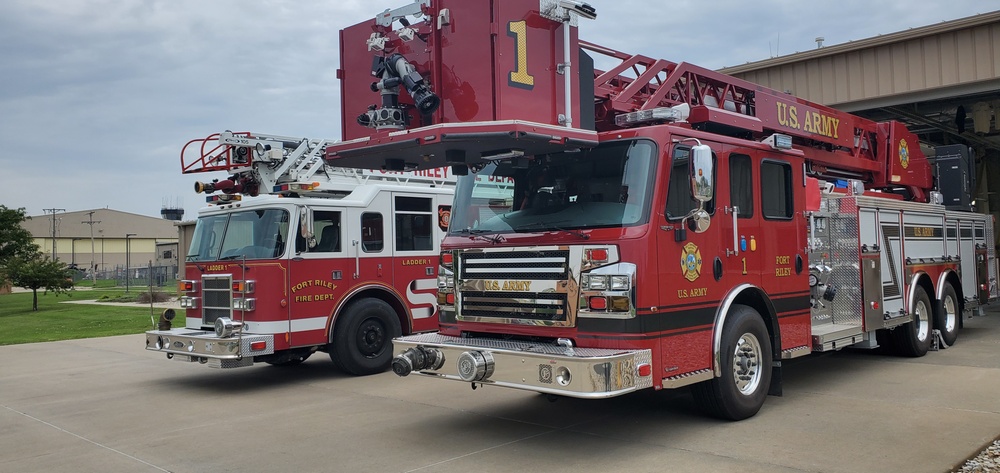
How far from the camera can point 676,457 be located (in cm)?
566

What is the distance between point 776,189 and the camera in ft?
24.4

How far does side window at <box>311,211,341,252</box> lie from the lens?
9.95 metres

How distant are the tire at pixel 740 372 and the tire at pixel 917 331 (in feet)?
13.2

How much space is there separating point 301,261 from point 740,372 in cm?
557

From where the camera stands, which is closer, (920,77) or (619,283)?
(619,283)

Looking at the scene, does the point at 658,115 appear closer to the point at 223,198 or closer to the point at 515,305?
the point at 515,305

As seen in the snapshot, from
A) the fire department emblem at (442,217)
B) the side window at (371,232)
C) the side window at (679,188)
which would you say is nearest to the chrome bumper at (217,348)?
the side window at (371,232)

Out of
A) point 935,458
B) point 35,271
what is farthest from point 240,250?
point 35,271

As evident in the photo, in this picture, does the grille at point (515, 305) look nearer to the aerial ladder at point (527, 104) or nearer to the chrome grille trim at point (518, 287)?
the chrome grille trim at point (518, 287)

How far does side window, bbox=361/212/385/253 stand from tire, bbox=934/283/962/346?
7.75 metres

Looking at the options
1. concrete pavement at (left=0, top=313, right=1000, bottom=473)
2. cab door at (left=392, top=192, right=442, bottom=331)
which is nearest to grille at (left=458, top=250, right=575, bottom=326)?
concrete pavement at (left=0, top=313, right=1000, bottom=473)

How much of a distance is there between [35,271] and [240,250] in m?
20.6

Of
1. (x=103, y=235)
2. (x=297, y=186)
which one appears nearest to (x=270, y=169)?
(x=297, y=186)

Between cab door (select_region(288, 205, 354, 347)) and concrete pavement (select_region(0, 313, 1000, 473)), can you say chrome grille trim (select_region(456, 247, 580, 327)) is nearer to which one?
concrete pavement (select_region(0, 313, 1000, 473))
